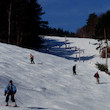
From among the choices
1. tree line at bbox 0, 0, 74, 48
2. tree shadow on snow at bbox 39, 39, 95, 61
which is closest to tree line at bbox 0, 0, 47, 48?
tree line at bbox 0, 0, 74, 48

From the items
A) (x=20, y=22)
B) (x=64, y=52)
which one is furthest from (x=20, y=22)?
(x=64, y=52)

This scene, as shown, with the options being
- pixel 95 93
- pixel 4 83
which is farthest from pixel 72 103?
pixel 4 83

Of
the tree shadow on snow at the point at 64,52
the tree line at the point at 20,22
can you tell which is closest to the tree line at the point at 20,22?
the tree line at the point at 20,22

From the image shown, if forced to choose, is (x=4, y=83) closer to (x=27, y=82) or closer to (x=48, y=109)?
(x=27, y=82)

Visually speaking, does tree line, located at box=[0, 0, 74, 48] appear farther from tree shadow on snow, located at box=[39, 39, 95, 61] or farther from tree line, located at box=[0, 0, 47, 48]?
tree shadow on snow, located at box=[39, 39, 95, 61]

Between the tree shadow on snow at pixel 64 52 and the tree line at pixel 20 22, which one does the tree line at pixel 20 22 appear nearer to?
the tree line at pixel 20 22

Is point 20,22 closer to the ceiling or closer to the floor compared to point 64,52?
closer to the ceiling

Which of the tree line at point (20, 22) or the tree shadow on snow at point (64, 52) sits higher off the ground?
the tree line at point (20, 22)

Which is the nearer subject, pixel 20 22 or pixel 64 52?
pixel 20 22

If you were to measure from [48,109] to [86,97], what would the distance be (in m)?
5.00

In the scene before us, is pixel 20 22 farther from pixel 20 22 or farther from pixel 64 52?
pixel 64 52

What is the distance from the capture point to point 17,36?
42.0 metres

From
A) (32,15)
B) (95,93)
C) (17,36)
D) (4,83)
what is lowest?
(95,93)

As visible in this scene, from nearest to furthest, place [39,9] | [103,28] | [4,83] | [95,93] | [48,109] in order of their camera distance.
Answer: [48,109], [4,83], [95,93], [39,9], [103,28]
